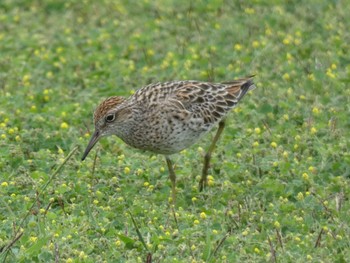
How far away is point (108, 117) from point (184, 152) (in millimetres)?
1625

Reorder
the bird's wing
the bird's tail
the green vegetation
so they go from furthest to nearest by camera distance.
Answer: the bird's tail
the bird's wing
the green vegetation

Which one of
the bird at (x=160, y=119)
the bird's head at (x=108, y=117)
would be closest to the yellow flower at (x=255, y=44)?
the bird at (x=160, y=119)

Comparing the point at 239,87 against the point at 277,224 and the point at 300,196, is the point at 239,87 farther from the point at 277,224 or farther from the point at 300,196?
the point at 277,224

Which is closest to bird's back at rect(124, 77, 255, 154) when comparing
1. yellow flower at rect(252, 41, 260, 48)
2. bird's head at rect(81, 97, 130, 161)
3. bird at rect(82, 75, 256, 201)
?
bird at rect(82, 75, 256, 201)

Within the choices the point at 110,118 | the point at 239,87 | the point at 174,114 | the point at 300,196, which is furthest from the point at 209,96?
the point at 300,196

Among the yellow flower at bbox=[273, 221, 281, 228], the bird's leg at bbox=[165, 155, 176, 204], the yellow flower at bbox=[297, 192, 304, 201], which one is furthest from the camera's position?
the bird's leg at bbox=[165, 155, 176, 204]

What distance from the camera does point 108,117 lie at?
1098 centimetres

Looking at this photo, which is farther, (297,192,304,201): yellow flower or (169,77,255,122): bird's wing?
(169,77,255,122): bird's wing

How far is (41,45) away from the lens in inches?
618

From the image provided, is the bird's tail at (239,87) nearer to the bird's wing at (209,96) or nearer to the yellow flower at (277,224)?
the bird's wing at (209,96)

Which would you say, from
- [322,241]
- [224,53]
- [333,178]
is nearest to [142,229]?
[322,241]

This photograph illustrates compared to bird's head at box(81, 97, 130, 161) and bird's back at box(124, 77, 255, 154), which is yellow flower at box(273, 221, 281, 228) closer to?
bird's back at box(124, 77, 255, 154)

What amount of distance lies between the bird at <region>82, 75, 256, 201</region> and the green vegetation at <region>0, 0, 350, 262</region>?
0.49m

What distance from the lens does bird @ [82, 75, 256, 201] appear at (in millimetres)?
11000
